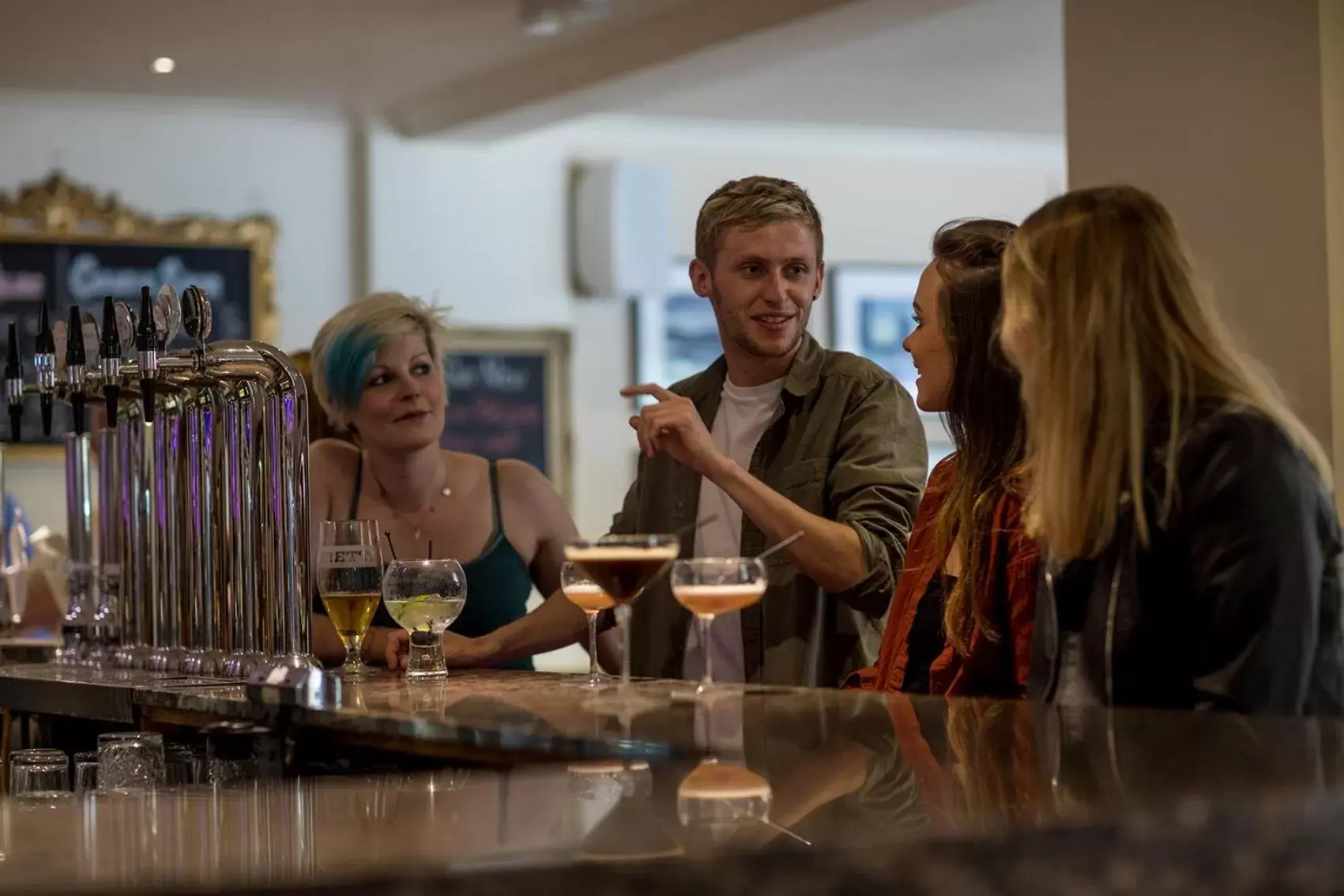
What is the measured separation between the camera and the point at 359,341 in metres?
3.11

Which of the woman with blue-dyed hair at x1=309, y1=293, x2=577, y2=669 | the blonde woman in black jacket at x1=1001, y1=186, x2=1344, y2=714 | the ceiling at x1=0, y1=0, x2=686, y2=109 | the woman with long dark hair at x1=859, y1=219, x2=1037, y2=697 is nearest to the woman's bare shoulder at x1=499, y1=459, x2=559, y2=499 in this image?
the woman with blue-dyed hair at x1=309, y1=293, x2=577, y2=669

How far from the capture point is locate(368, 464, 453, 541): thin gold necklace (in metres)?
3.22

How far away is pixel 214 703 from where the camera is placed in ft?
7.16

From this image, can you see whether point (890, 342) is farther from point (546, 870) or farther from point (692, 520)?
point (546, 870)

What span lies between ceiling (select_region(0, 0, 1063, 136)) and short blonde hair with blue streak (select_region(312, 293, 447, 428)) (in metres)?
2.41

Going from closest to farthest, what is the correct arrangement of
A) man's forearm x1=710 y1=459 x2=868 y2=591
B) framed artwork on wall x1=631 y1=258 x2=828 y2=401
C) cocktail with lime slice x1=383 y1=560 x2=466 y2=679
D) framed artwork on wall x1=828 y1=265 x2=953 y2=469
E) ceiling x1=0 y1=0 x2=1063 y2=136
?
1. cocktail with lime slice x1=383 y1=560 x2=466 y2=679
2. man's forearm x1=710 y1=459 x2=868 y2=591
3. ceiling x1=0 y1=0 x2=1063 y2=136
4. framed artwork on wall x1=631 y1=258 x2=828 y2=401
5. framed artwork on wall x1=828 y1=265 x2=953 y2=469

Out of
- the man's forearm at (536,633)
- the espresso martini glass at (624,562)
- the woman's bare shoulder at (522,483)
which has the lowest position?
the man's forearm at (536,633)

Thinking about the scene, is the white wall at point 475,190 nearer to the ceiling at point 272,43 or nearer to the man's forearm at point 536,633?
the ceiling at point 272,43

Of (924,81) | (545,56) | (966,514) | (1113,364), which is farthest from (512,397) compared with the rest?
(1113,364)

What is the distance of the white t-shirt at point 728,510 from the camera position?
2.99 m

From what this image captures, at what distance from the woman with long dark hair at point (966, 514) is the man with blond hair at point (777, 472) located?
31 cm

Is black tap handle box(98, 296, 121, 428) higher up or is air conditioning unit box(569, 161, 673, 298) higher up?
air conditioning unit box(569, 161, 673, 298)

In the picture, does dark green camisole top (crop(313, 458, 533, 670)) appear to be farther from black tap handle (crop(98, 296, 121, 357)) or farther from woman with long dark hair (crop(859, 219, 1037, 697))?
woman with long dark hair (crop(859, 219, 1037, 697))

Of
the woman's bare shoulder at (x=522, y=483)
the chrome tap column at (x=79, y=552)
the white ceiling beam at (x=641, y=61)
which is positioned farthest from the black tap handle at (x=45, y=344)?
the white ceiling beam at (x=641, y=61)
